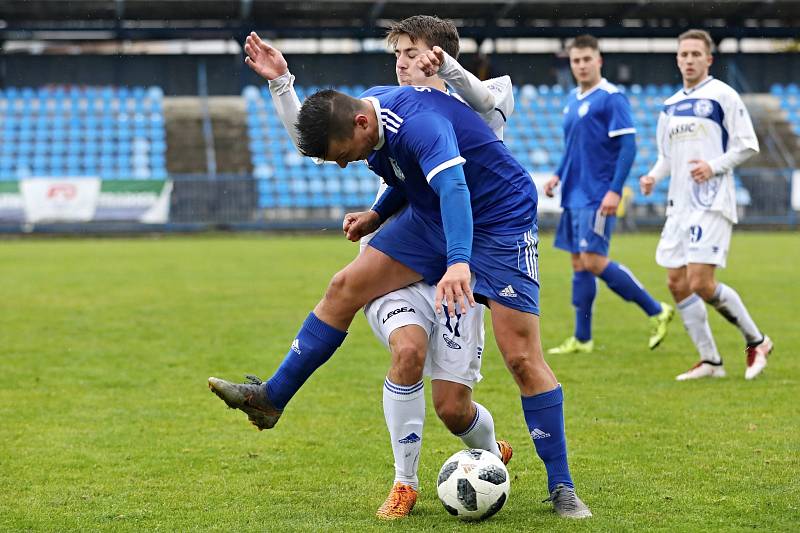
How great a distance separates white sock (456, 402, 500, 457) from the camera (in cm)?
492

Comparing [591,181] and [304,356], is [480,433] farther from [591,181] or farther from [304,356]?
[591,181]

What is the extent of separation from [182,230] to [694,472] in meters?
20.6

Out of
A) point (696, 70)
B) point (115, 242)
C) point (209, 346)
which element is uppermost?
point (696, 70)

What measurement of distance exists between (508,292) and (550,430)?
589mm

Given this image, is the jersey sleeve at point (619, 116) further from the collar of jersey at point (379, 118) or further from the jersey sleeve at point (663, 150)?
the collar of jersey at point (379, 118)

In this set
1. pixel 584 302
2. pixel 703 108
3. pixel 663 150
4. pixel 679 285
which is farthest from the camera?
pixel 584 302

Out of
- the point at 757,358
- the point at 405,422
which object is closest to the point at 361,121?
the point at 405,422

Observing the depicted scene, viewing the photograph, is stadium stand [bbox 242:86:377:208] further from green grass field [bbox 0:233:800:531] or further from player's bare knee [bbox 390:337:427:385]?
player's bare knee [bbox 390:337:427:385]

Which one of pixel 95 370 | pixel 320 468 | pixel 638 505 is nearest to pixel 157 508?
pixel 320 468

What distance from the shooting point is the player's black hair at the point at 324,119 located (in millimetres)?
4172

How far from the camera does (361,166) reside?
1128 inches

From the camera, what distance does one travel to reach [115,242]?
2359cm

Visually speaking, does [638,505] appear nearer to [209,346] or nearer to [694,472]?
[694,472]

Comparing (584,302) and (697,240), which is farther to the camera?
(584,302)
